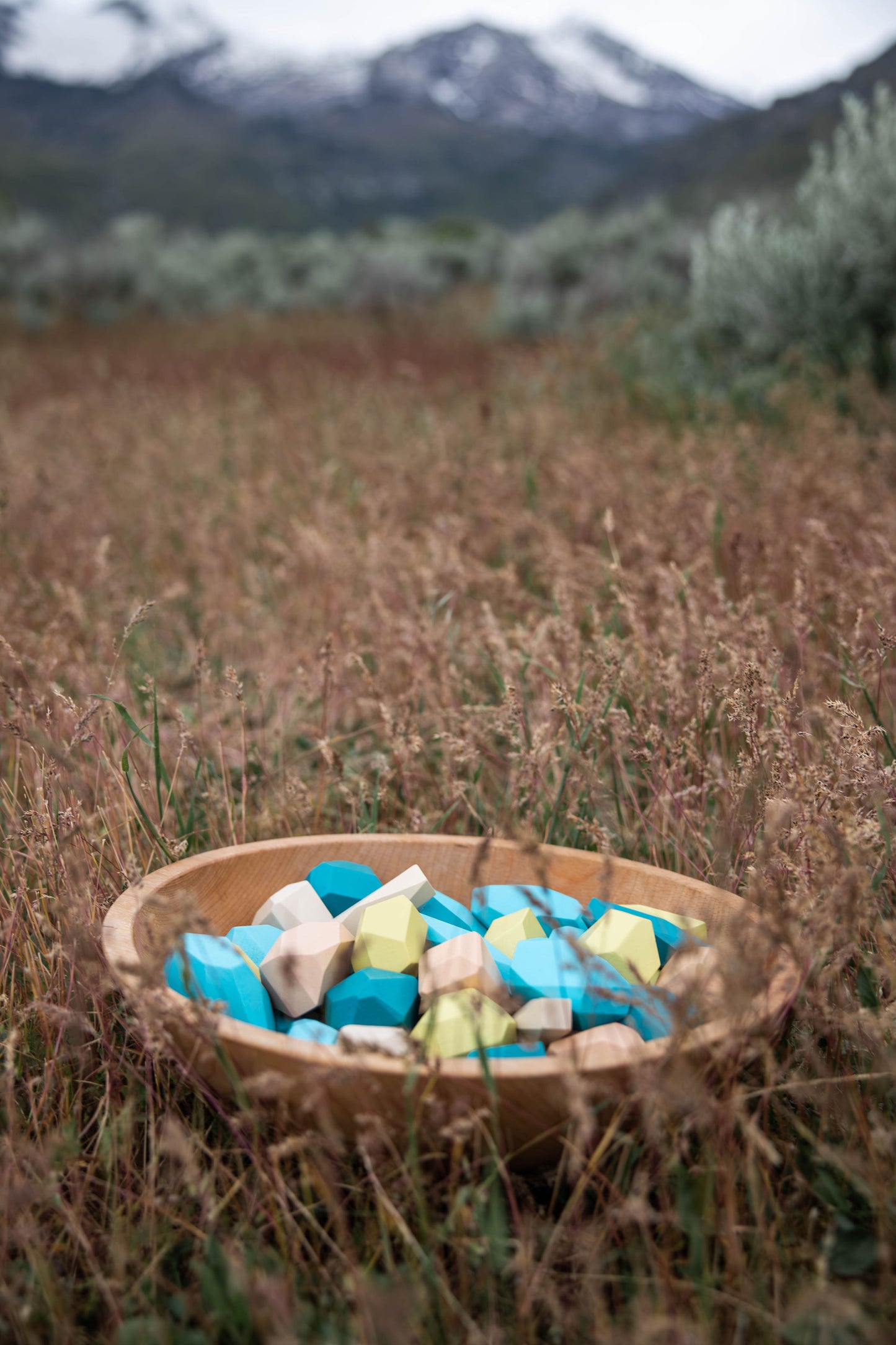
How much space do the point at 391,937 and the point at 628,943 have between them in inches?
13.0

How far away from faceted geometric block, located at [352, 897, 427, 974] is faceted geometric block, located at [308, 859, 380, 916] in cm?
12

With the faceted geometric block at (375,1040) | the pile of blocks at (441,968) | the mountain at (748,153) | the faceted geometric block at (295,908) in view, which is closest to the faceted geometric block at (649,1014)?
the pile of blocks at (441,968)

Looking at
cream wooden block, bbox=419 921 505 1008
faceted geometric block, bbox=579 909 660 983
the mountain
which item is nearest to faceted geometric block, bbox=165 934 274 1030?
cream wooden block, bbox=419 921 505 1008

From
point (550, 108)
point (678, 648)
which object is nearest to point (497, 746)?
point (678, 648)

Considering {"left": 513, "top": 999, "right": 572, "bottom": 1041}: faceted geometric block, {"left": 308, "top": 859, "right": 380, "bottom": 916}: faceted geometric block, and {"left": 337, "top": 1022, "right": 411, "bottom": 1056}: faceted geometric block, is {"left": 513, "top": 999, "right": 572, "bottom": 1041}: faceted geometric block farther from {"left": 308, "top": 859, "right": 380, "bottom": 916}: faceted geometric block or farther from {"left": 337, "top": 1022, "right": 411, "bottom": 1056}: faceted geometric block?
{"left": 308, "top": 859, "right": 380, "bottom": 916}: faceted geometric block

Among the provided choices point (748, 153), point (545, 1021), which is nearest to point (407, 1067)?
point (545, 1021)

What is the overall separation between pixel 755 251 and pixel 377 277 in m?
11.3

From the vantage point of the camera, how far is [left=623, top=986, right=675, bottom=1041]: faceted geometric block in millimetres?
971

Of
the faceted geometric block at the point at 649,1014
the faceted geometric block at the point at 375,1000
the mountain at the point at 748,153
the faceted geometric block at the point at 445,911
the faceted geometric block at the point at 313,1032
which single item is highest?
the mountain at the point at 748,153

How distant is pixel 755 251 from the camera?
219 inches

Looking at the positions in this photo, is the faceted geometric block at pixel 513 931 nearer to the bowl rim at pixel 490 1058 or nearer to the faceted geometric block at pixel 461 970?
the faceted geometric block at pixel 461 970

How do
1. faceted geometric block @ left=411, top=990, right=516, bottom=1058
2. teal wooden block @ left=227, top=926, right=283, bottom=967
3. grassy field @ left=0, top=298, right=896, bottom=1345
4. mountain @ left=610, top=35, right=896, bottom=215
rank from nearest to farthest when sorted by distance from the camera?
grassy field @ left=0, top=298, right=896, bottom=1345
faceted geometric block @ left=411, top=990, right=516, bottom=1058
teal wooden block @ left=227, top=926, right=283, bottom=967
mountain @ left=610, top=35, right=896, bottom=215

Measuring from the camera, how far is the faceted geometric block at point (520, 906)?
1.32m

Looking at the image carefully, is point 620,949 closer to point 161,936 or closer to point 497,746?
point 161,936
